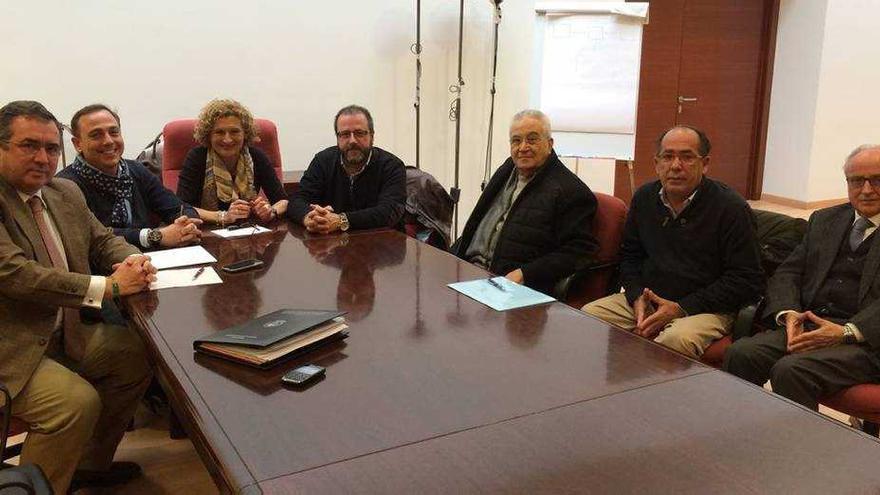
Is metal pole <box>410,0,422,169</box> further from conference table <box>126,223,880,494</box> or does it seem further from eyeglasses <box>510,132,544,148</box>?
conference table <box>126,223,880,494</box>

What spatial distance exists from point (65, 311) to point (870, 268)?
2.38 m

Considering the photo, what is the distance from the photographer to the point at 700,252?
7.94ft

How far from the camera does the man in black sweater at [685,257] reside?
7.63 ft

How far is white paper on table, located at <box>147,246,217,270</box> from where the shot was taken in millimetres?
2232

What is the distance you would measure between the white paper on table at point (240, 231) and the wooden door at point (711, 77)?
14.3 feet

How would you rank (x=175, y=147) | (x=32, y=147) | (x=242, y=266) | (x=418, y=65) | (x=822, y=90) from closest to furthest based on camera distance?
(x=32, y=147), (x=242, y=266), (x=175, y=147), (x=418, y=65), (x=822, y=90)

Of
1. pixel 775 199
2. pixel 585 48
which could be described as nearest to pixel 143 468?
pixel 585 48

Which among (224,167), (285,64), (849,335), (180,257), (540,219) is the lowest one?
(849,335)

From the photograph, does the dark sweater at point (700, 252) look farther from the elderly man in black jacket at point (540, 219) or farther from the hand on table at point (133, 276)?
the hand on table at point (133, 276)

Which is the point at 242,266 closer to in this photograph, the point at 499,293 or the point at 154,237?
the point at 154,237

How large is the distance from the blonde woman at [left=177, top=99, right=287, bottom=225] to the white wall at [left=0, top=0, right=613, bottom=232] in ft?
4.13

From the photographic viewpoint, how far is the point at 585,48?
4.80m

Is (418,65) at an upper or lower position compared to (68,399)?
upper

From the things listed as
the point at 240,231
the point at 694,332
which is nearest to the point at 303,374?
the point at 694,332
